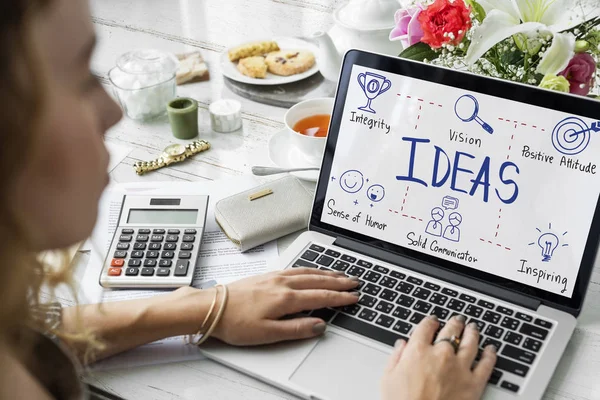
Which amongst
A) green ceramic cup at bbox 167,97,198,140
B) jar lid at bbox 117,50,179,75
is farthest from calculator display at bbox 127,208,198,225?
jar lid at bbox 117,50,179,75

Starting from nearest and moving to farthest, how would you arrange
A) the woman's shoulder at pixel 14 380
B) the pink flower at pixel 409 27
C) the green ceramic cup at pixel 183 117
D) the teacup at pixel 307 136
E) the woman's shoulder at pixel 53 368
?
the woman's shoulder at pixel 14 380 < the woman's shoulder at pixel 53 368 < the pink flower at pixel 409 27 < the teacup at pixel 307 136 < the green ceramic cup at pixel 183 117

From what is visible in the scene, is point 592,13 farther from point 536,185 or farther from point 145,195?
point 145,195

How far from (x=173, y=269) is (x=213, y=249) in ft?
0.31

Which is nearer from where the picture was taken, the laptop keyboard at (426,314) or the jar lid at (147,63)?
the laptop keyboard at (426,314)

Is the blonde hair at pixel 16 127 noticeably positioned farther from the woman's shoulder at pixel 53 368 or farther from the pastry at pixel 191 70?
the pastry at pixel 191 70

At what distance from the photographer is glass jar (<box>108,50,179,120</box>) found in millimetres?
1366

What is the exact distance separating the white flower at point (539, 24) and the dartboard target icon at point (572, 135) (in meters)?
0.10

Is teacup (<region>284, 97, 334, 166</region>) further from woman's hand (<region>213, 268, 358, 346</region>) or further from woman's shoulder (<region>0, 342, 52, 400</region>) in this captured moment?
woman's shoulder (<region>0, 342, 52, 400</region>)

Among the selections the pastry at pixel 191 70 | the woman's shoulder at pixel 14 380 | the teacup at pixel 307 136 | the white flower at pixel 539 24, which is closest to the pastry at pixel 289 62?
the pastry at pixel 191 70

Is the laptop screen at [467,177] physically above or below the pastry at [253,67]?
above

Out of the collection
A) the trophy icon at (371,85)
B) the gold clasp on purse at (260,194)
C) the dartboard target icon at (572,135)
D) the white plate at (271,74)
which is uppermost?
the dartboard target icon at (572,135)

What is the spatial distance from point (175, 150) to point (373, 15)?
0.48 meters

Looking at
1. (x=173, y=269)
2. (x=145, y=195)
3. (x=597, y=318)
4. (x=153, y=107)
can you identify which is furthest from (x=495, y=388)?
(x=153, y=107)

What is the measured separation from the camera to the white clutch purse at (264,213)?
107 centimetres
